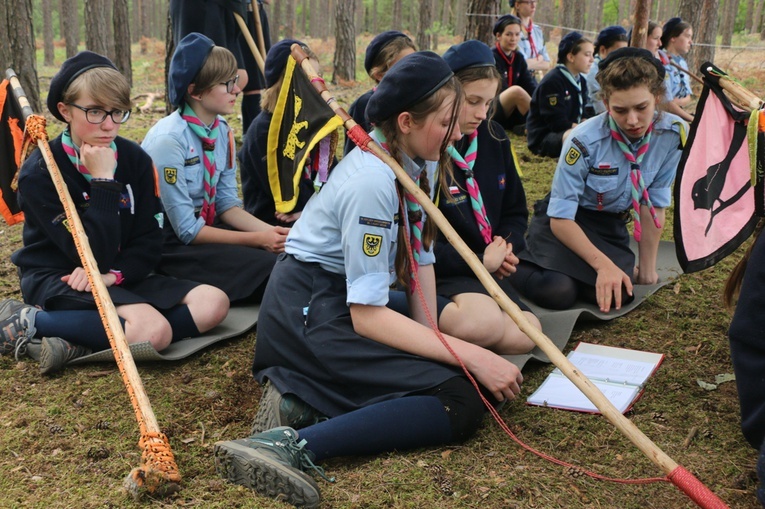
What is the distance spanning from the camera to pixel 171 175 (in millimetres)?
3736

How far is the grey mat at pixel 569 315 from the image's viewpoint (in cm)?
336

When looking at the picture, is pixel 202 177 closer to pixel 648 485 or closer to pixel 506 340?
pixel 506 340

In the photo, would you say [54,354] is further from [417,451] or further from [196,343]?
[417,451]

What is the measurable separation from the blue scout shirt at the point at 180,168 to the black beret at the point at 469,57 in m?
1.31

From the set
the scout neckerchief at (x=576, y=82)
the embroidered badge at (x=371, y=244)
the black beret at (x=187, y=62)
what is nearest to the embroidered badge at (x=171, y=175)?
the black beret at (x=187, y=62)

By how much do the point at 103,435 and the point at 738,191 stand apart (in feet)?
7.63

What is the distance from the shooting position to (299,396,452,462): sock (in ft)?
8.19

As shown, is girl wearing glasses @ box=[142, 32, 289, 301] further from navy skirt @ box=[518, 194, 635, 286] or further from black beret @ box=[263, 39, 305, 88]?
navy skirt @ box=[518, 194, 635, 286]

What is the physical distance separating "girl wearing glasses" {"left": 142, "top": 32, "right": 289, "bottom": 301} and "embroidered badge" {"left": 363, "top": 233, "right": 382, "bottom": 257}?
134 cm

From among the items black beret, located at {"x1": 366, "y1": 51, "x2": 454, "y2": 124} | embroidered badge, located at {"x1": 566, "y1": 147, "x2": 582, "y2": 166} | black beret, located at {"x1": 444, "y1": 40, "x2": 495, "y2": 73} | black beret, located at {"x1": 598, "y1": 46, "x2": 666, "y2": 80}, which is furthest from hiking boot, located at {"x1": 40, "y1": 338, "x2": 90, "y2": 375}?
black beret, located at {"x1": 598, "y1": 46, "x2": 666, "y2": 80}

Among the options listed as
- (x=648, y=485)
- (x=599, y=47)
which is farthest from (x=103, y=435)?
(x=599, y=47)

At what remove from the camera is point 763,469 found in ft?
6.68

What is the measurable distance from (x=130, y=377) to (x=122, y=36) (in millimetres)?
12213

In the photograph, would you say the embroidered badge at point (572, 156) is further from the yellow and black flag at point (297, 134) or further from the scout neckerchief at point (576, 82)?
the scout neckerchief at point (576, 82)
